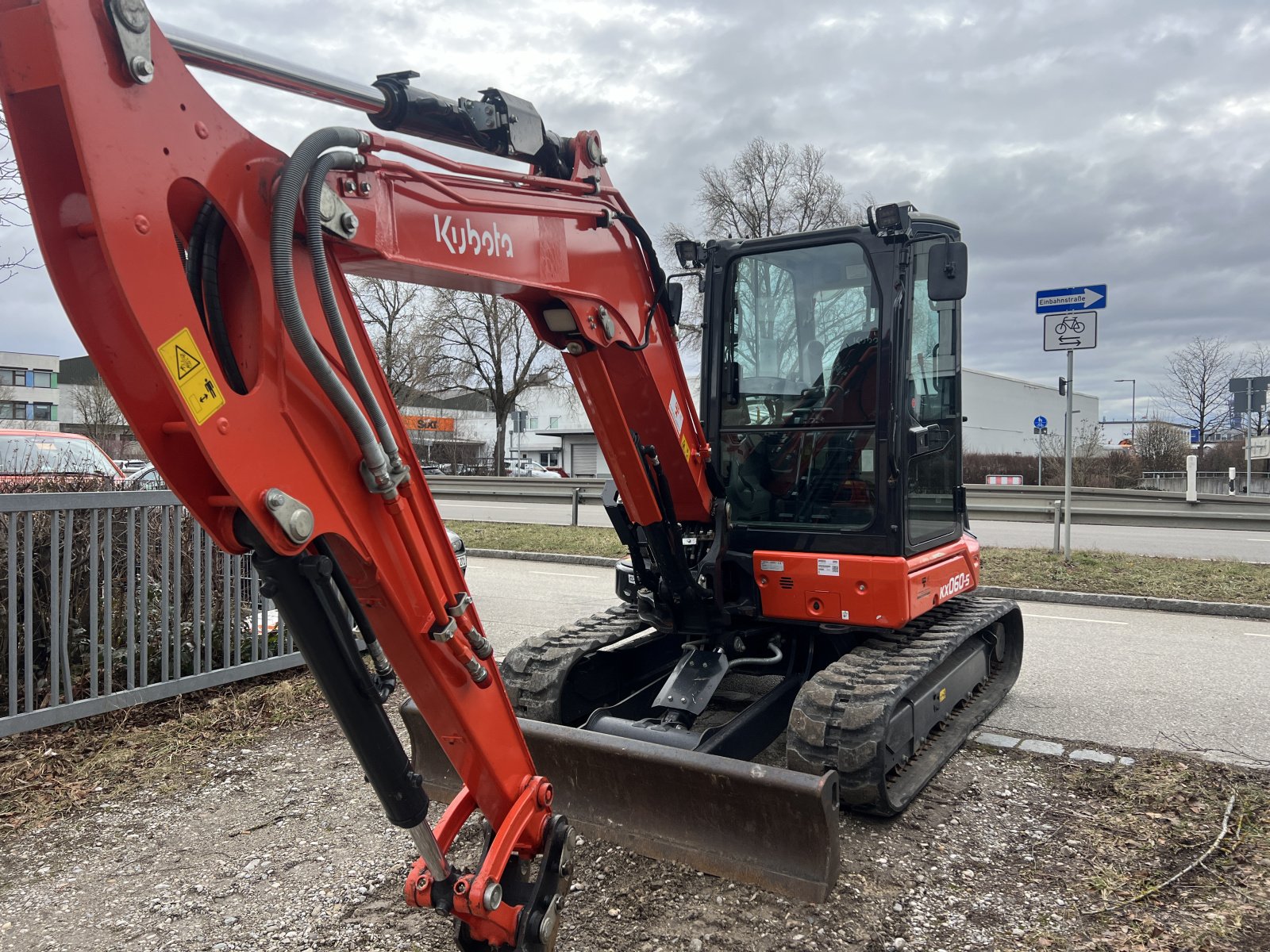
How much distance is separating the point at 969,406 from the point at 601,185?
51271mm

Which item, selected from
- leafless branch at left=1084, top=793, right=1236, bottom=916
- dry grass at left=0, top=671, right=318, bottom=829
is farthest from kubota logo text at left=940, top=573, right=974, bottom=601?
dry grass at left=0, top=671, right=318, bottom=829

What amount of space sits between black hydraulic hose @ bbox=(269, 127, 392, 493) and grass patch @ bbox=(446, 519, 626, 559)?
416 inches

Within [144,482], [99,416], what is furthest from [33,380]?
[144,482]

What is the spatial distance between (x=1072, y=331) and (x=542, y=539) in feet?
27.4

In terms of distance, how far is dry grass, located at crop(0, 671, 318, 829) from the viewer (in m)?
4.27

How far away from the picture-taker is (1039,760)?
477 centimetres

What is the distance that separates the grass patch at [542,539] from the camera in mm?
13406

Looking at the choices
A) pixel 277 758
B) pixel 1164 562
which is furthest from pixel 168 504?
pixel 1164 562

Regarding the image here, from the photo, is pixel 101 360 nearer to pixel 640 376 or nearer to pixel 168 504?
pixel 640 376

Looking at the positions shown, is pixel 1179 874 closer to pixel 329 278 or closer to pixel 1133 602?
pixel 329 278

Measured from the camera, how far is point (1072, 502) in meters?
23.0

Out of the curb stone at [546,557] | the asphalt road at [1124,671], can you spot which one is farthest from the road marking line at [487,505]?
the asphalt road at [1124,671]

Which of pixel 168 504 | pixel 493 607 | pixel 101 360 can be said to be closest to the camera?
pixel 101 360

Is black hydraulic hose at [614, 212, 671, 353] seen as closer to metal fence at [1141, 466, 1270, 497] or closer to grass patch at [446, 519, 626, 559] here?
grass patch at [446, 519, 626, 559]
